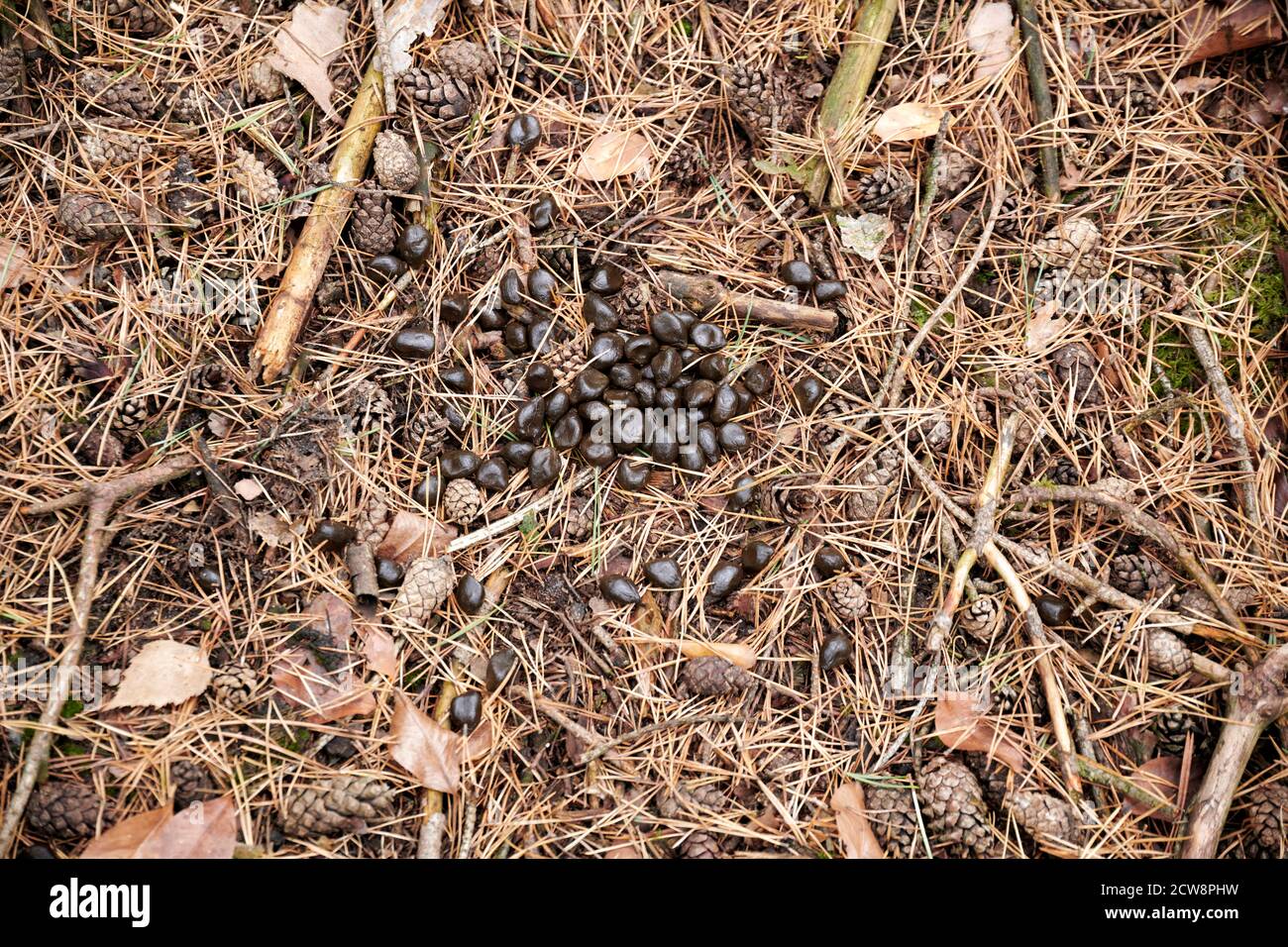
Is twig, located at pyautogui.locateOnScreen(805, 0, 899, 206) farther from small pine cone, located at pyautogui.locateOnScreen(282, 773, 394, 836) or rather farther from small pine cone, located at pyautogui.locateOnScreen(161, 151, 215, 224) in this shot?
→ small pine cone, located at pyautogui.locateOnScreen(282, 773, 394, 836)

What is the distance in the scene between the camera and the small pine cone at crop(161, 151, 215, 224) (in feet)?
9.75

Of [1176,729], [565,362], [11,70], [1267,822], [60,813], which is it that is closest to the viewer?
[60,813]

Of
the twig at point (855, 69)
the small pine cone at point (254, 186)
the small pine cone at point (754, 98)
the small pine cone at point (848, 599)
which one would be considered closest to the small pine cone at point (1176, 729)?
the small pine cone at point (848, 599)

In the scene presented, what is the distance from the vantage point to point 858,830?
104 inches

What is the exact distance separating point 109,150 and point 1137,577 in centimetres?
401

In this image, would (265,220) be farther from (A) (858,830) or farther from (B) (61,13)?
(A) (858,830)

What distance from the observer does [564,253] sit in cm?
313

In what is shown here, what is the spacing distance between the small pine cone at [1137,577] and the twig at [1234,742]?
15.4 inches

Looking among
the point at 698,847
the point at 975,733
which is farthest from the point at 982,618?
the point at 698,847

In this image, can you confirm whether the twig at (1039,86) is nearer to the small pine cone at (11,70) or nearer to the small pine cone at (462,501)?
the small pine cone at (462,501)

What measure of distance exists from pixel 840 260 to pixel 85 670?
9.76 ft

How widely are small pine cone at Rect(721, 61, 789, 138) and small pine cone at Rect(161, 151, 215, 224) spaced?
2.00 m

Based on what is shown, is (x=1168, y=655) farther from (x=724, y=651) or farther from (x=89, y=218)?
(x=89, y=218)

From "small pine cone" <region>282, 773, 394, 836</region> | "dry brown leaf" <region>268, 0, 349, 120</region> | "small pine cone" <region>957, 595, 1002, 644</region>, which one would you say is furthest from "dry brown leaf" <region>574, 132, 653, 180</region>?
"small pine cone" <region>282, 773, 394, 836</region>
